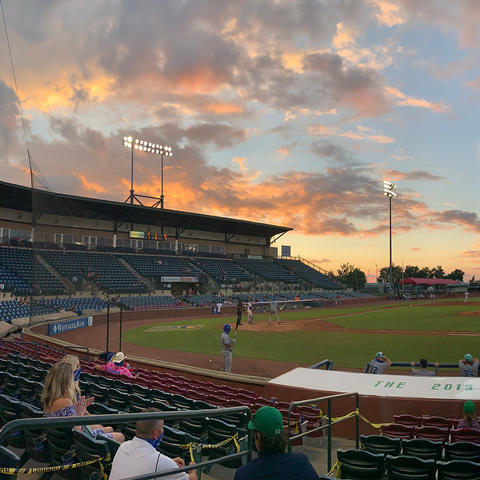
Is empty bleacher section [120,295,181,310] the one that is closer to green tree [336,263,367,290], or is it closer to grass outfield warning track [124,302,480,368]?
grass outfield warning track [124,302,480,368]

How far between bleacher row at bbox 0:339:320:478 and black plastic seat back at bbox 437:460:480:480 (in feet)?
8.67

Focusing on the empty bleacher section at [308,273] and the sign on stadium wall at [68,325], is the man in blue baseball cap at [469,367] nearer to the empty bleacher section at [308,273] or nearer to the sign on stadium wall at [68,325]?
the sign on stadium wall at [68,325]

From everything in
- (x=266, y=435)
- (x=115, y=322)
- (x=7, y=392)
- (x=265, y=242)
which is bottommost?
(x=115, y=322)

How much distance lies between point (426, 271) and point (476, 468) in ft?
636

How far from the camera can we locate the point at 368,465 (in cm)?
568

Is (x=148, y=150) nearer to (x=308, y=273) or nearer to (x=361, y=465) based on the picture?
(x=308, y=273)

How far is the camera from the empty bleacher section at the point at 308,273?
83.5m

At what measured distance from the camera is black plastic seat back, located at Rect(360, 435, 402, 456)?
6.79 meters

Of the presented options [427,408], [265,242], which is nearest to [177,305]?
[265,242]

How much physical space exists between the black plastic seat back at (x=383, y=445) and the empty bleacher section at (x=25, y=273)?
29.8 m

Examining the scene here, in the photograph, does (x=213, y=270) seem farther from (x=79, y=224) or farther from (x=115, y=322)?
(x=115, y=322)

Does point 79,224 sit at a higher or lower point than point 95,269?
higher

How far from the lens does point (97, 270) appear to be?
169 ft

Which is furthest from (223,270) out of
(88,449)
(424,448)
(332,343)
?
(88,449)
